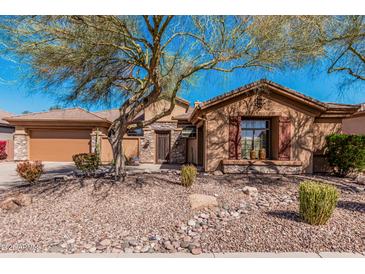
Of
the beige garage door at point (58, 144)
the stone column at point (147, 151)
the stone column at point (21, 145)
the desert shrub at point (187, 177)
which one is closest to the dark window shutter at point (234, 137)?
the desert shrub at point (187, 177)

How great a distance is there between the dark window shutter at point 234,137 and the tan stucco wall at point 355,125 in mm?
10962

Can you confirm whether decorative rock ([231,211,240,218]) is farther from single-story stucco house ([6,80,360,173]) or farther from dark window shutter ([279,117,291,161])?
dark window shutter ([279,117,291,161])

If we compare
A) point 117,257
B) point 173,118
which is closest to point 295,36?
point 117,257

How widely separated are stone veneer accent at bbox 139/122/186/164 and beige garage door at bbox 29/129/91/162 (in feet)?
15.0

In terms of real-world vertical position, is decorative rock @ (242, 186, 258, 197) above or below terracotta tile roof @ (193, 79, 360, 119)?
below

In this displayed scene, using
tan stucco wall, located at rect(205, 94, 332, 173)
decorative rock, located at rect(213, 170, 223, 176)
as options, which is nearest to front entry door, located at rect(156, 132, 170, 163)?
tan stucco wall, located at rect(205, 94, 332, 173)

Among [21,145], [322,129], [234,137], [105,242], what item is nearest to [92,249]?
[105,242]

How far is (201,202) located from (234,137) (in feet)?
15.7

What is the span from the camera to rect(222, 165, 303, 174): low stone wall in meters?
9.34

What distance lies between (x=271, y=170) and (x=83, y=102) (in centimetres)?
829

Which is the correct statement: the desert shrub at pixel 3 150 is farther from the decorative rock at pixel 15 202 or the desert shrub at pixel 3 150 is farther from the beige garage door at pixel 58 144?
the decorative rock at pixel 15 202

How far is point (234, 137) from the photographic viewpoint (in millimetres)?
9445

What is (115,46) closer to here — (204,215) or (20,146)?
(204,215)
